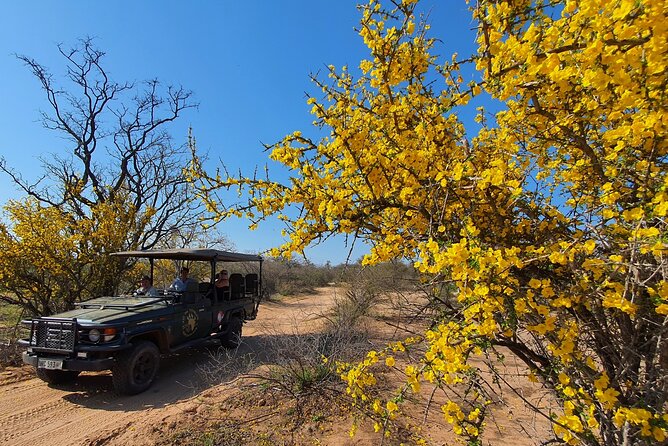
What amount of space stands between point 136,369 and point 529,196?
5672 millimetres

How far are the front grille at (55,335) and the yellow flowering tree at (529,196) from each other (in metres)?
3.91

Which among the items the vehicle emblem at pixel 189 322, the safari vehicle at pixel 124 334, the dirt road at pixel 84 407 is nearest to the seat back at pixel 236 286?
the safari vehicle at pixel 124 334

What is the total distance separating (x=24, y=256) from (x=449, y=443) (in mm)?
8533

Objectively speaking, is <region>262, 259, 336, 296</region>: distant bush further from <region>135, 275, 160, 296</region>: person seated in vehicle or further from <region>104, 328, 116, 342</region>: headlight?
<region>104, 328, 116, 342</region>: headlight

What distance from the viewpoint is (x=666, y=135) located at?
175 centimetres

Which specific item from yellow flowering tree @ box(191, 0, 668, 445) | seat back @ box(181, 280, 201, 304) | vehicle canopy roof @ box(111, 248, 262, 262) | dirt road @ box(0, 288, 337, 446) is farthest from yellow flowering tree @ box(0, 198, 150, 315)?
yellow flowering tree @ box(191, 0, 668, 445)

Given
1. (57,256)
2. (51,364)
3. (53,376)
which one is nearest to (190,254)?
(51,364)

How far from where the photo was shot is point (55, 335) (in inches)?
208

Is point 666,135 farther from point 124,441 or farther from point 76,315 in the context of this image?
point 76,315

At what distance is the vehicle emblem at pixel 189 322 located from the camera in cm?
644

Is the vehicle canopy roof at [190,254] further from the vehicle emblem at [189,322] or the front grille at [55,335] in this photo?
the front grille at [55,335]

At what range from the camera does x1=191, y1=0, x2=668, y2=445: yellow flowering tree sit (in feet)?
5.12

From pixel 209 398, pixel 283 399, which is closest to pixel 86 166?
pixel 209 398

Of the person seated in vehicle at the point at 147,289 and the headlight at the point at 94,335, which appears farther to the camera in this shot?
the person seated in vehicle at the point at 147,289
